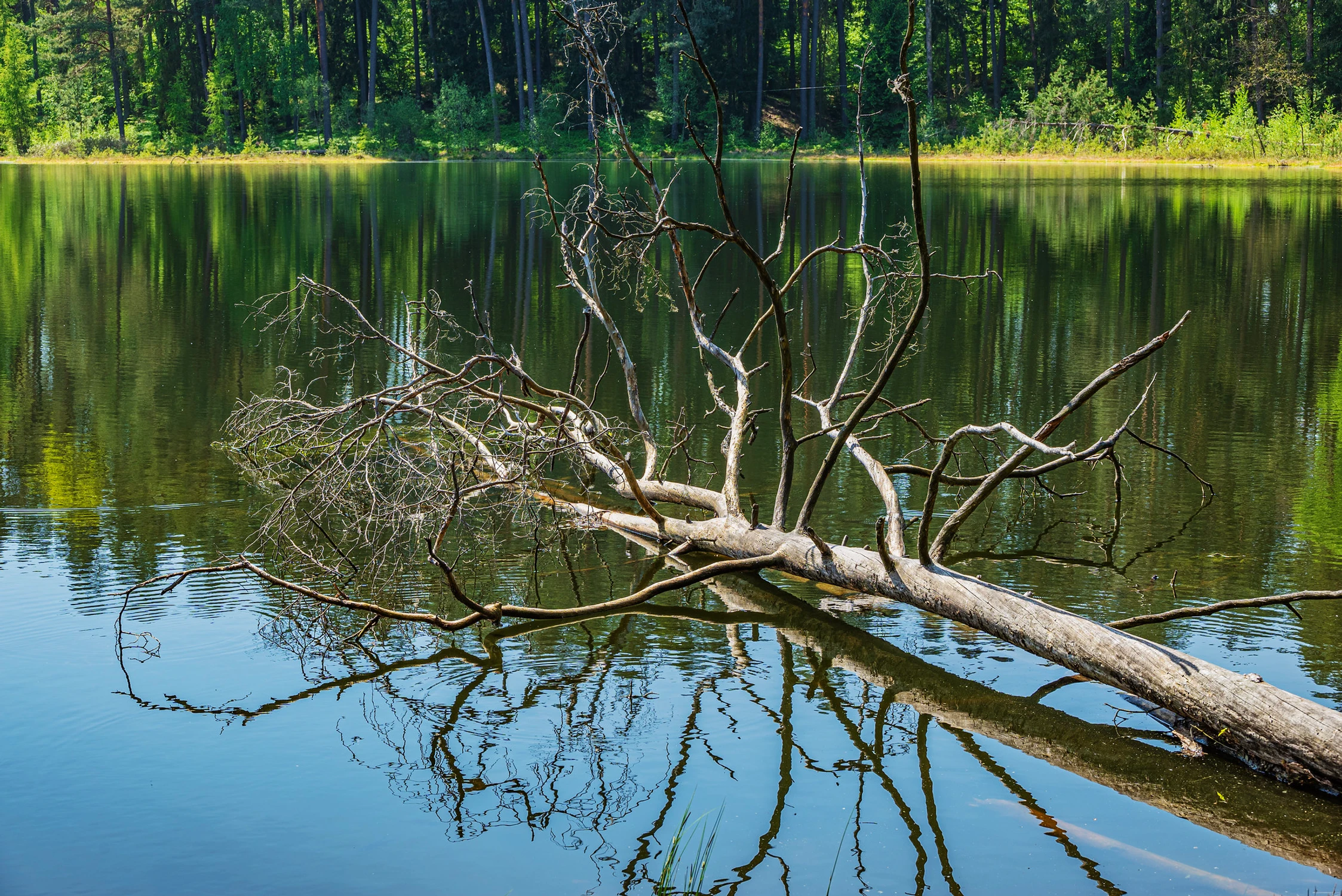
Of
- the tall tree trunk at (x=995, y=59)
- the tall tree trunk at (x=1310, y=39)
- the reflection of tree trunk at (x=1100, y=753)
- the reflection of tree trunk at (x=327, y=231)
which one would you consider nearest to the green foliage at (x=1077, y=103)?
the tall tree trunk at (x=995, y=59)

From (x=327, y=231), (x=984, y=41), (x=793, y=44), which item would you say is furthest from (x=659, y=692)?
(x=793, y=44)

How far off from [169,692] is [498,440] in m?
2.77

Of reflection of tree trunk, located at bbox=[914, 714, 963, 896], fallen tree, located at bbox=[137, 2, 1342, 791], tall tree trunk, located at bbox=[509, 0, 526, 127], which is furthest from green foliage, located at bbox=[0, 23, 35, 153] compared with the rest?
reflection of tree trunk, located at bbox=[914, 714, 963, 896]

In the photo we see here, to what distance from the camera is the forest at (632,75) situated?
5512cm

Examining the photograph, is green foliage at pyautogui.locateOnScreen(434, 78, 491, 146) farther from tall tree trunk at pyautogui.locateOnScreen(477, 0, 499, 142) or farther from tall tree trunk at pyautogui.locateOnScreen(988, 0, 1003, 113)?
tall tree trunk at pyautogui.locateOnScreen(988, 0, 1003, 113)

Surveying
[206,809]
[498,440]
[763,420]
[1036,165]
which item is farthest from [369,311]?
[1036,165]

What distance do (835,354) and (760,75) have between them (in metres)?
48.7

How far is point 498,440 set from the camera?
26.9 feet

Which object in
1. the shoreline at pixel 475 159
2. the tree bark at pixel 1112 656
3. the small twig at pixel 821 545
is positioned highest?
the shoreline at pixel 475 159

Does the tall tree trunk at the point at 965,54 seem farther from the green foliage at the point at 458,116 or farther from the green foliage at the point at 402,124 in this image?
the green foliage at the point at 402,124

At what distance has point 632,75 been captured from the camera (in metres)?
64.2

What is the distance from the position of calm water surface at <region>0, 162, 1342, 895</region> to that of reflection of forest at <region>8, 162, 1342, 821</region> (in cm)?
5

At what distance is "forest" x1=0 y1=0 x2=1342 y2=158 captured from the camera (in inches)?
2170

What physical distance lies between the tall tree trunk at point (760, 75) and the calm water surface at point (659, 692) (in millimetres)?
49065
